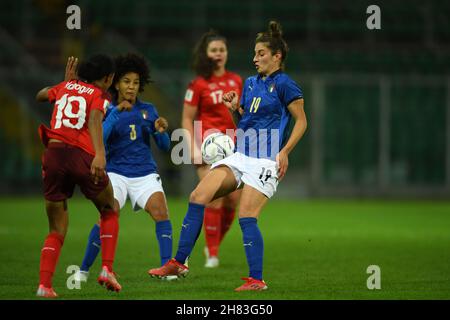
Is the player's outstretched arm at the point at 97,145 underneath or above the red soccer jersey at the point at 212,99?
underneath

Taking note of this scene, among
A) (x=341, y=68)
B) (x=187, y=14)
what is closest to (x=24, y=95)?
(x=187, y=14)

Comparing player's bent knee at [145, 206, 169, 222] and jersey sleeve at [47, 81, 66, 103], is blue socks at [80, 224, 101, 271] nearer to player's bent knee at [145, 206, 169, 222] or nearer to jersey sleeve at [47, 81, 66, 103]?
player's bent knee at [145, 206, 169, 222]

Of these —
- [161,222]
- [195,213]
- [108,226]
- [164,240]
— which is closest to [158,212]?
[161,222]

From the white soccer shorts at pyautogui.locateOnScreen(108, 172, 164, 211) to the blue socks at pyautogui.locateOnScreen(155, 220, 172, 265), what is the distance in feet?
0.79

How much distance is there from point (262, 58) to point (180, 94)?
563 inches

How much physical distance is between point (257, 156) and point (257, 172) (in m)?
0.17

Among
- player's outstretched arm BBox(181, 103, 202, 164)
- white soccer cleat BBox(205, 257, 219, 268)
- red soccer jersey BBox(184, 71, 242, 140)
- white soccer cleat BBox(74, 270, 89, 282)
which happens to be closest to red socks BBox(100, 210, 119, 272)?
white soccer cleat BBox(74, 270, 89, 282)

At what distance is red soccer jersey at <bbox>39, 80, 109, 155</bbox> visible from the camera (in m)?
6.77

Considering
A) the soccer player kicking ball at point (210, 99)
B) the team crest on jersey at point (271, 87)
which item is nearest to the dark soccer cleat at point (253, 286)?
the team crest on jersey at point (271, 87)

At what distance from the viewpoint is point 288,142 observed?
7164 mm

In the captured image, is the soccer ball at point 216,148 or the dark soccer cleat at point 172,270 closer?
the dark soccer cleat at point 172,270

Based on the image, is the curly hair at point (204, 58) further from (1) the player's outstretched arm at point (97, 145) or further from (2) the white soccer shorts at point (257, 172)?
(1) the player's outstretched arm at point (97, 145)

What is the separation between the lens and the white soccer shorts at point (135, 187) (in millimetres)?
8125

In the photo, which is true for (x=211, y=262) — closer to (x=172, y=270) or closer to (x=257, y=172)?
(x=172, y=270)
